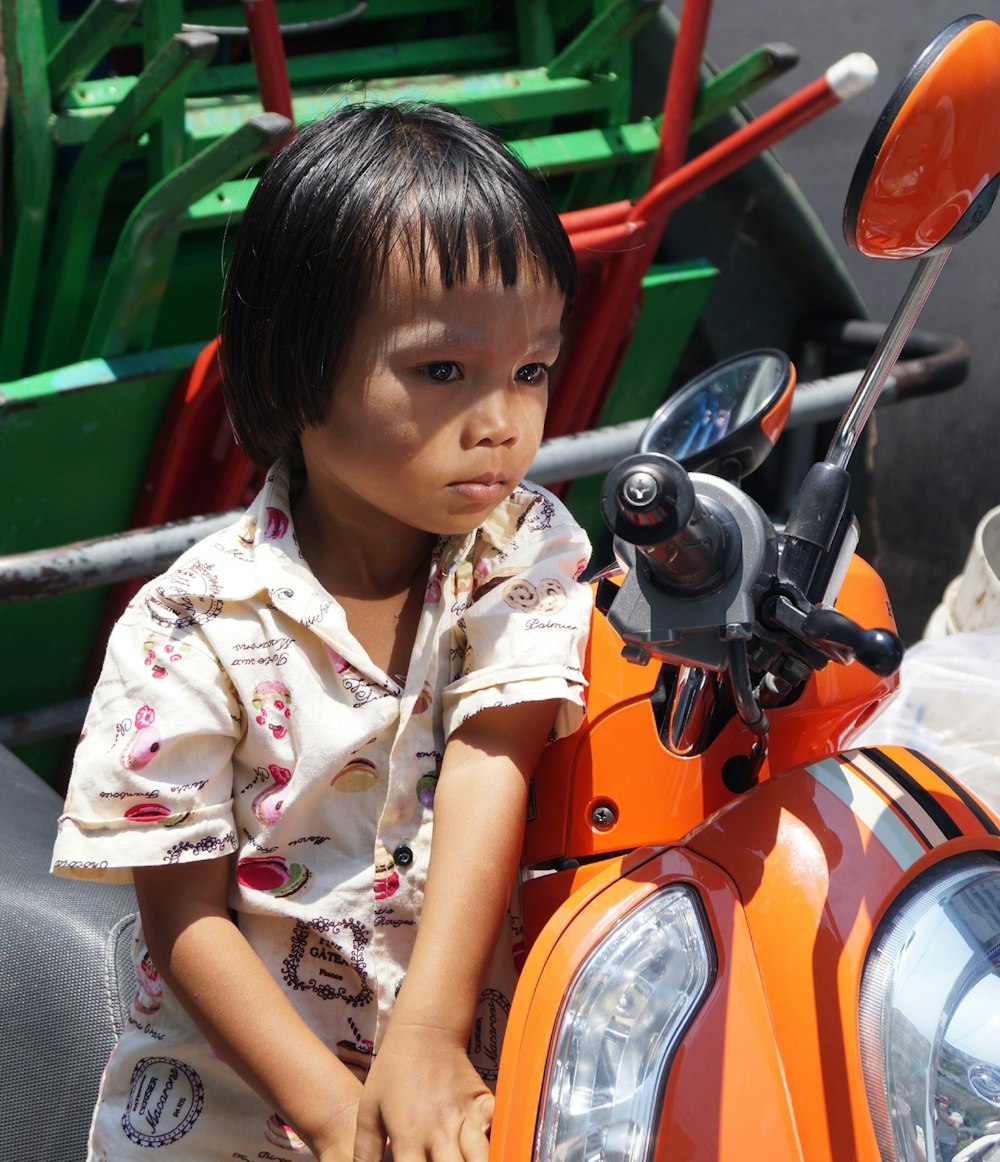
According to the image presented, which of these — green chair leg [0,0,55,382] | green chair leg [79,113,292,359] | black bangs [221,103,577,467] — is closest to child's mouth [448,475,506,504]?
black bangs [221,103,577,467]

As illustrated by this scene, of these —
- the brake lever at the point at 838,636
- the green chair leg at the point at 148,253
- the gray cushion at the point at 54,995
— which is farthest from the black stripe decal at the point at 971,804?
the green chair leg at the point at 148,253

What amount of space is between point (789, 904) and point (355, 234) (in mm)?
491

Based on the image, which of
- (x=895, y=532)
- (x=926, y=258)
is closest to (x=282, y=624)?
(x=926, y=258)

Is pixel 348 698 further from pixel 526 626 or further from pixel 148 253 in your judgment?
pixel 148 253

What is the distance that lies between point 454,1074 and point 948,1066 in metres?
0.29

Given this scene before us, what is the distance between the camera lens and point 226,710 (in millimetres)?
907

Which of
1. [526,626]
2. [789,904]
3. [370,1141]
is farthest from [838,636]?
[370,1141]

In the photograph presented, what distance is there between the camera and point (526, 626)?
3.05ft

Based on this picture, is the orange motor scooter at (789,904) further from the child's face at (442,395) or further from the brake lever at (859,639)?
the child's face at (442,395)

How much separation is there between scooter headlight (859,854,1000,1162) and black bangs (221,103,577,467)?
1.53ft

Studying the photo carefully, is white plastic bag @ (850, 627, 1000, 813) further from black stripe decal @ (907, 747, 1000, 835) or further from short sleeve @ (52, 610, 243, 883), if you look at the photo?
short sleeve @ (52, 610, 243, 883)

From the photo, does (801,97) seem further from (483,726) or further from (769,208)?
(483,726)

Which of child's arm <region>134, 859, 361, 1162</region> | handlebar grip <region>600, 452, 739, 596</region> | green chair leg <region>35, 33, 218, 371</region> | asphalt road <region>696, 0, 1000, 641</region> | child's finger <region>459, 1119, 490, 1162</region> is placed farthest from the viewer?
asphalt road <region>696, 0, 1000, 641</region>

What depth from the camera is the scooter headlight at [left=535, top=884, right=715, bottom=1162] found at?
2.18 feet
